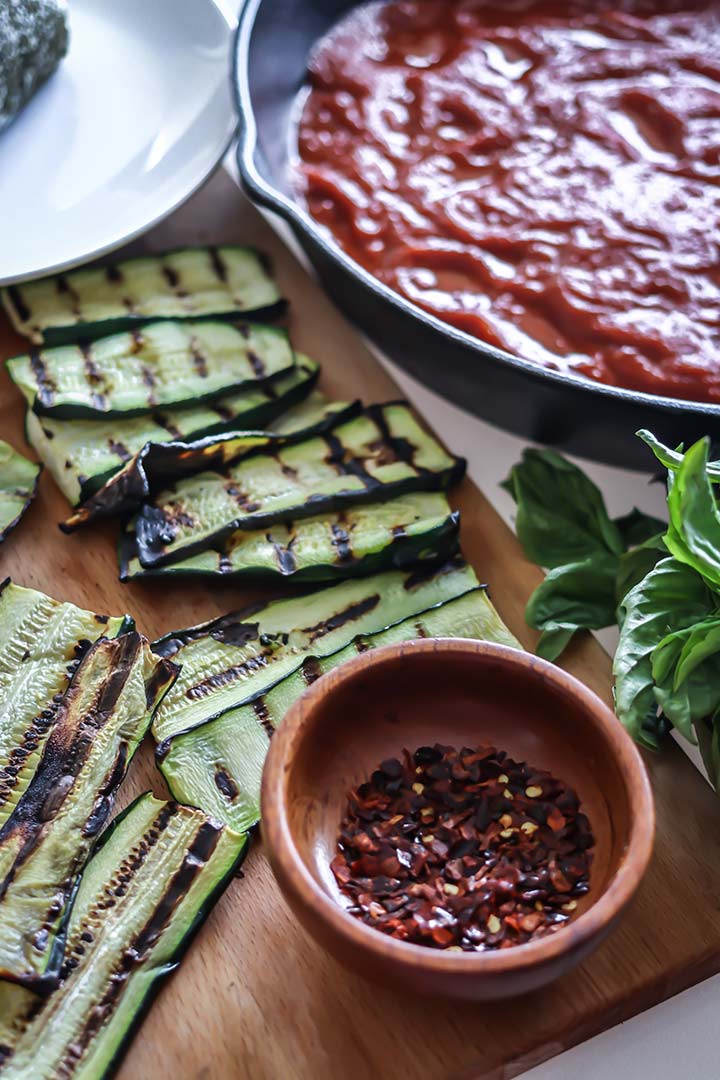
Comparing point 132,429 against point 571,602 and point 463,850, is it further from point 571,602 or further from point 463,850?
point 463,850

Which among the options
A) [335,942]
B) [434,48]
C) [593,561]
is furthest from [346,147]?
[335,942]

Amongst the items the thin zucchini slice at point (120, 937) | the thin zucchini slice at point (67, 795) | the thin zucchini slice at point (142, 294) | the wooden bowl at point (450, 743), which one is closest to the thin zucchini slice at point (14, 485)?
the thin zucchini slice at point (142, 294)

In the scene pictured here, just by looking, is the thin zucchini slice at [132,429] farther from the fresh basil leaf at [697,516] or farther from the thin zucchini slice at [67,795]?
the fresh basil leaf at [697,516]

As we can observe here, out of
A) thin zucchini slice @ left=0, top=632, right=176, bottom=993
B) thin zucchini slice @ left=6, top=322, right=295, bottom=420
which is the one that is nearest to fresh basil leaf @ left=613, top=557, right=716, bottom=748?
thin zucchini slice @ left=0, top=632, right=176, bottom=993

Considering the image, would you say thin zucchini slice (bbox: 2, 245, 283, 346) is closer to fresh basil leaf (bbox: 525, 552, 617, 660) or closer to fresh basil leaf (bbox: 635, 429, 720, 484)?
fresh basil leaf (bbox: 525, 552, 617, 660)

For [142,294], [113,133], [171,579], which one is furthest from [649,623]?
[113,133]
